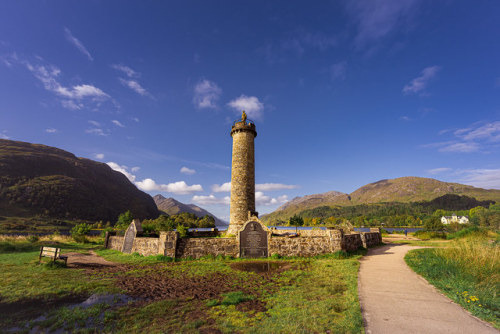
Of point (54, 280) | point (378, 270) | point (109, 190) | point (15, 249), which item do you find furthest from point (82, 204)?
point (378, 270)

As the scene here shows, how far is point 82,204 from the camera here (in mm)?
127750

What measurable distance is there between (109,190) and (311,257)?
661 ft

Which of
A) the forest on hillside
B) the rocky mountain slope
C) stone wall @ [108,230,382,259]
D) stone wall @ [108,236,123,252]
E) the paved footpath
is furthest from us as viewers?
the rocky mountain slope

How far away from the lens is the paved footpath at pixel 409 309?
4.52 meters

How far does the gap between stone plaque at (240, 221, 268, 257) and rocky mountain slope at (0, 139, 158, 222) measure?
429 feet

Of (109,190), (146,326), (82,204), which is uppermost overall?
(109,190)

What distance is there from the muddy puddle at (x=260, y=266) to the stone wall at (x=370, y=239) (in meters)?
8.78

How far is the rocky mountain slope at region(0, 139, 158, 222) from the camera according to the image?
107812mm

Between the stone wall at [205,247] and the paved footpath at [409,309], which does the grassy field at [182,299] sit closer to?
the paved footpath at [409,309]

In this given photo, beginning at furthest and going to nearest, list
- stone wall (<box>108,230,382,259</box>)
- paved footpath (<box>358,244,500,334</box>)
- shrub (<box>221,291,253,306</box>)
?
stone wall (<box>108,230,382,259</box>)
shrub (<box>221,291,253,306</box>)
paved footpath (<box>358,244,500,334</box>)

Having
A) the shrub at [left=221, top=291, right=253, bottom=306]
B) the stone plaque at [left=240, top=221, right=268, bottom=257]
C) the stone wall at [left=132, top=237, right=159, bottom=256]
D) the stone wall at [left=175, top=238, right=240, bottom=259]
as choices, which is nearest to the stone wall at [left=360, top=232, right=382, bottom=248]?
the stone plaque at [left=240, top=221, right=268, bottom=257]

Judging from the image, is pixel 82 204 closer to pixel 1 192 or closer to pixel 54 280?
pixel 1 192

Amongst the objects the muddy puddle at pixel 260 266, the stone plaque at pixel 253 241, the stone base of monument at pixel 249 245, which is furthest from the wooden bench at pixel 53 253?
the stone plaque at pixel 253 241

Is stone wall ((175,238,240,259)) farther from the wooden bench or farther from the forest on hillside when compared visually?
the forest on hillside
